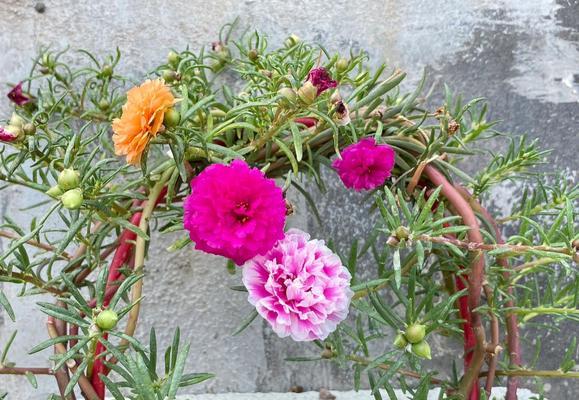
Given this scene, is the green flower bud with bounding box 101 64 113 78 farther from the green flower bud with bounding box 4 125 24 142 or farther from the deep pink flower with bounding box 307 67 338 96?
the deep pink flower with bounding box 307 67 338 96

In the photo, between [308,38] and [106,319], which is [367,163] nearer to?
[106,319]

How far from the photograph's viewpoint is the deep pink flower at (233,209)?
1.78 feet

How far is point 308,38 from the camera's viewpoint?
1033 millimetres

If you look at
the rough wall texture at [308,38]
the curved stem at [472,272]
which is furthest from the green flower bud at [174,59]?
the curved stem at [472,272]

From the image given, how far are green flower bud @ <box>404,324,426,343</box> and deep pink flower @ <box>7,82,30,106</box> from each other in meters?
0.66

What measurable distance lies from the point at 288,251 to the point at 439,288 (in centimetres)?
27

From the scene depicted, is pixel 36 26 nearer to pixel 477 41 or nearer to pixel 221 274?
pixel 221 274

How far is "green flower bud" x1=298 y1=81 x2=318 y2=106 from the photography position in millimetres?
562

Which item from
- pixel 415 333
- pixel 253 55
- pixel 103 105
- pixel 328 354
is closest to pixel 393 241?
pixel 415 333

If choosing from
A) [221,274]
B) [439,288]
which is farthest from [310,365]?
[439,288]

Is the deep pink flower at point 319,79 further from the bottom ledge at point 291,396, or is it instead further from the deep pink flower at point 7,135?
the bottom ledge at point 291,396

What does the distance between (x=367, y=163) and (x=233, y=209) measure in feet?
0.62

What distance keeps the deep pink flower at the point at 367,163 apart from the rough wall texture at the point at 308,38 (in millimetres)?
349

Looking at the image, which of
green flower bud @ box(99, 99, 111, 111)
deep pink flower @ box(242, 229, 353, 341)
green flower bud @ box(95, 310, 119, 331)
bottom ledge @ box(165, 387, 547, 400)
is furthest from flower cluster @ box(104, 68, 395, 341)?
bottom ledge @ box(165, 387, 547, 400)
